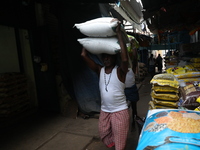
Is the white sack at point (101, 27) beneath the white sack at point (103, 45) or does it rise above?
above

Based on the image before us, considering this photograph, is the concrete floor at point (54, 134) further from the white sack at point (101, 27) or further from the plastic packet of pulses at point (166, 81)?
the white sack at point (101, 27)

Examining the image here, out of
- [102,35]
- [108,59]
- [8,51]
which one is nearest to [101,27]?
[102,35]

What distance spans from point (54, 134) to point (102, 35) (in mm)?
2518

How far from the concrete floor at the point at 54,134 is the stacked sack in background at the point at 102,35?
1.86m

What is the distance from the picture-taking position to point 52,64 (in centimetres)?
436

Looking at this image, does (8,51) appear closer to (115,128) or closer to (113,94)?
(113,94)

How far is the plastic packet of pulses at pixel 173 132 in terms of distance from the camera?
38.4 inches

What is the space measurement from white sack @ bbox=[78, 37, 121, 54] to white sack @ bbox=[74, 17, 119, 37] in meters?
0.06

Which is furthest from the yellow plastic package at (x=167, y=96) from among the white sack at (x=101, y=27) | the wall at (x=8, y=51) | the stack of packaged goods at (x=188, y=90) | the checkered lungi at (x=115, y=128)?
the wall at (x=8, y=51)

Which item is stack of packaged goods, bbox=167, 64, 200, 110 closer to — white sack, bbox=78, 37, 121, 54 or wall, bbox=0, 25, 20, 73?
Answer: white sack, bbox=78, 37, 121, 54

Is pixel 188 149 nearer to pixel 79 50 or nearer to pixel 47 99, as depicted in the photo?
pixel 79 50

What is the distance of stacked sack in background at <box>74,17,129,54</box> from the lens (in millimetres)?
1818

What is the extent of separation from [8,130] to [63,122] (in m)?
1.22

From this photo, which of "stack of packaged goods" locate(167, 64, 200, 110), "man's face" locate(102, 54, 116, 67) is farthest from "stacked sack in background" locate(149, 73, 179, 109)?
"man's face" locate(102, 54, 116, 67)
